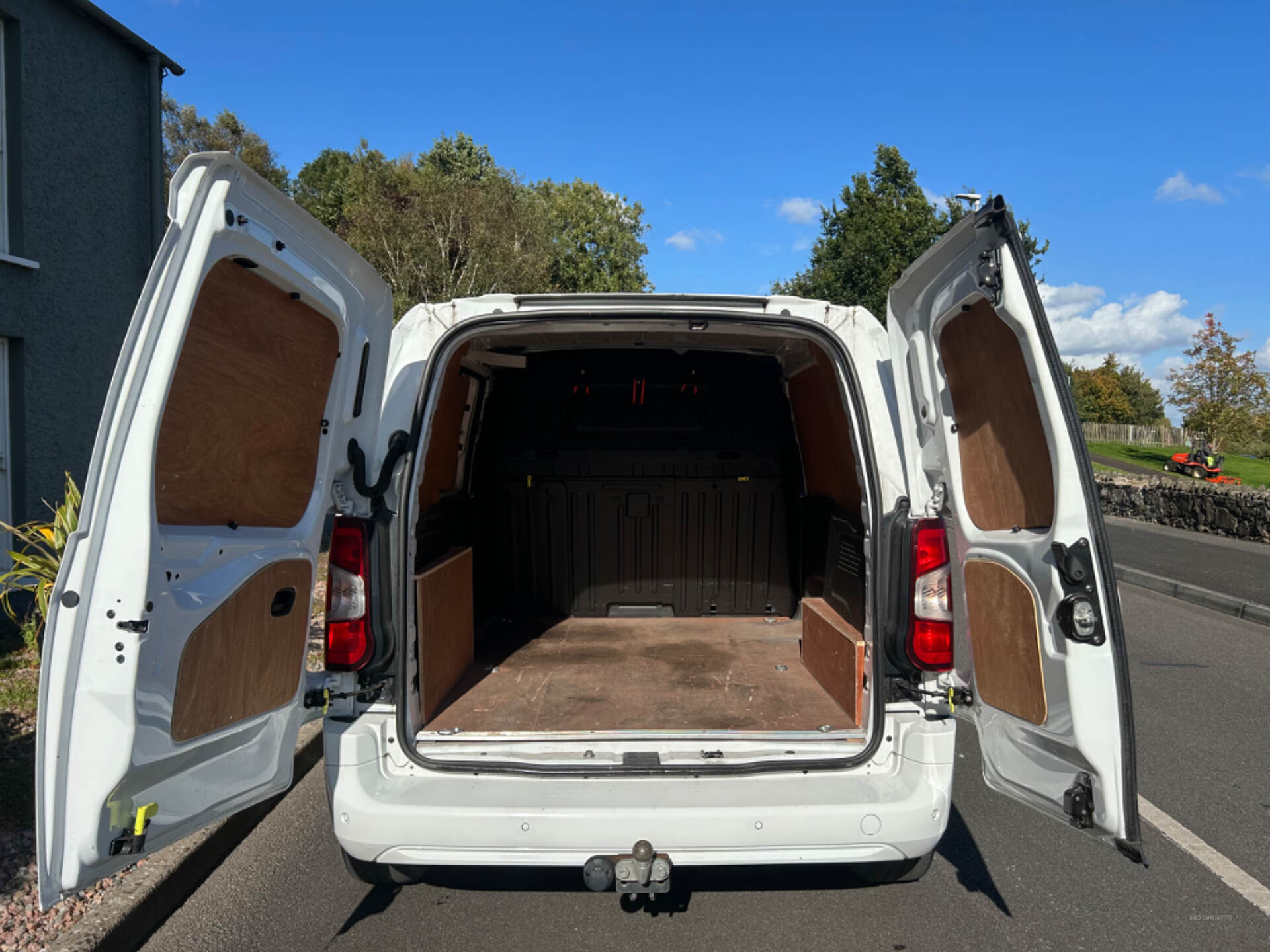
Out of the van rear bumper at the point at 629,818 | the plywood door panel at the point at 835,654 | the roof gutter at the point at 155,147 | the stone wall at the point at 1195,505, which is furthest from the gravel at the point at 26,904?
the stone wall at the point at 1195,505

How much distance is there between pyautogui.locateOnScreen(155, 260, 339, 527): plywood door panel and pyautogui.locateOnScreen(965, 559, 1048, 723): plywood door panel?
2.06 m

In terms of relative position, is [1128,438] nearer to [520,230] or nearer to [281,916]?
[520,230]

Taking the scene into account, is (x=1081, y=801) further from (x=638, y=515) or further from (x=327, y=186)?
(x=327, y=186)

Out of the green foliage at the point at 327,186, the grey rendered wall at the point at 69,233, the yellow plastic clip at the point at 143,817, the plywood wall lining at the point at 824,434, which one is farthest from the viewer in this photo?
the green foliage at the point at 327,186

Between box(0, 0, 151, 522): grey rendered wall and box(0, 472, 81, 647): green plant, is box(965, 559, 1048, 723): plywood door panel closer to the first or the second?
box(0, 472, 81, 647): green plant

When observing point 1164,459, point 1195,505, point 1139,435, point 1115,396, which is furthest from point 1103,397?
point 1195,505

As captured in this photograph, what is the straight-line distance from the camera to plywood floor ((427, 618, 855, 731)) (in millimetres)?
3262

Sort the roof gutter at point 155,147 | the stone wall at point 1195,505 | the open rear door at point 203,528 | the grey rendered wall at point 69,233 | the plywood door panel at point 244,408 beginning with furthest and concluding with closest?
the stone wall at point 1195,505
the roof gutter at point 155,147
the grey rendered wall at point 69,233
the plywood door panel at point 244,408
the open rear door at point 203,528

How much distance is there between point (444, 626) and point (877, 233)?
37971 millimetres

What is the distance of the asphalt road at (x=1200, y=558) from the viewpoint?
9.55 metres

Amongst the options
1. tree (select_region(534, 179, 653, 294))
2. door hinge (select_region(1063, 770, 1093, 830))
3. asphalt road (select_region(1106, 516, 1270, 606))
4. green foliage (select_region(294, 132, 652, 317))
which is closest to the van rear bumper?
door hinge (select_region(1063, 770, 1093, 830))

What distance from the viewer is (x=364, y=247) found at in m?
22.5

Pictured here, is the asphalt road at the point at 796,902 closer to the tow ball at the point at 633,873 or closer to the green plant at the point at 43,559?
the tow ball at the point at 633,873

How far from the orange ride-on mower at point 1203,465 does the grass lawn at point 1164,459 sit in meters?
1.23
